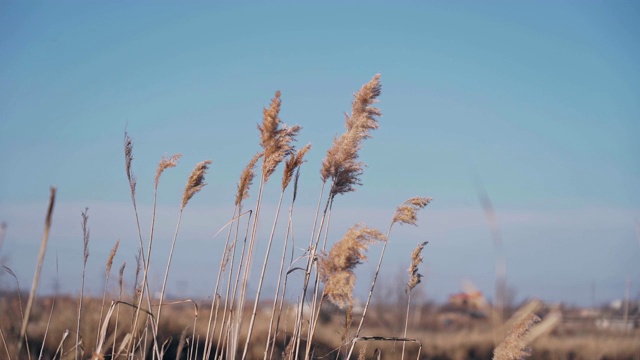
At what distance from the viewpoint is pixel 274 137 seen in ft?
12.2

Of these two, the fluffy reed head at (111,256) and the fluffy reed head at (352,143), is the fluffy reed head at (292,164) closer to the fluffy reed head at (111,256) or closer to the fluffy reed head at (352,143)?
the fluffy reed head at (352,143)

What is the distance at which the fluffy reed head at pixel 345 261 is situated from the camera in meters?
3.29

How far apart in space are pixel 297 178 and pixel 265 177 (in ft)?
0.65

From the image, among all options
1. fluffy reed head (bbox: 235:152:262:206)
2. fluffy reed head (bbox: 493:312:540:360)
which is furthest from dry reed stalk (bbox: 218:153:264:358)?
fluffy reed head (bbox: 493:312:540:360)

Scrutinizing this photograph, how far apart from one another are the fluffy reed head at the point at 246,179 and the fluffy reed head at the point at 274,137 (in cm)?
7

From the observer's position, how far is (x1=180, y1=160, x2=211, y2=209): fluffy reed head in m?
3.84

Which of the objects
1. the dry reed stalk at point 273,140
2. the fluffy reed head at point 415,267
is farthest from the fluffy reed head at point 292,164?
the fluffy reed head at point 415,267

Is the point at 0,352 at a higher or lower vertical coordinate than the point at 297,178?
lower

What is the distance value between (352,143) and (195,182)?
2.92 feet

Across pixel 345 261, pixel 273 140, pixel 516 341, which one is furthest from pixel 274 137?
pixel 516 341

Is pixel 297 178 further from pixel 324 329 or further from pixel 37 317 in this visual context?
pixel 324 329

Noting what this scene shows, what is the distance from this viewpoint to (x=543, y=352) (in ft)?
65.9

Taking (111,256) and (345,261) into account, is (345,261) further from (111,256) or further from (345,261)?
(111,256)

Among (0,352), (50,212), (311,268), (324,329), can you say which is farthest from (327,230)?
(324,329)
